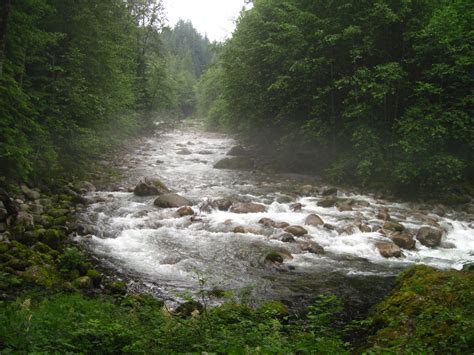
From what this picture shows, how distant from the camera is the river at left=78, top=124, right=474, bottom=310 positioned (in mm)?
7918

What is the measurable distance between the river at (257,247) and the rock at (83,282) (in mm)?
852

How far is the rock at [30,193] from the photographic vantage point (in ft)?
38.4

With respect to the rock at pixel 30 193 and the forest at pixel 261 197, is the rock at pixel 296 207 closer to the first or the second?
the forest at pixel 261 197

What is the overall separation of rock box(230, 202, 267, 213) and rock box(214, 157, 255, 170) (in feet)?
28.3

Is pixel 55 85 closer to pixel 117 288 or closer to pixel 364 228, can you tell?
pixel 117 288

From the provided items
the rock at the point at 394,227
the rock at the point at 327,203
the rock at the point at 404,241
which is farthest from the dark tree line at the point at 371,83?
the rock at the point at 404,241

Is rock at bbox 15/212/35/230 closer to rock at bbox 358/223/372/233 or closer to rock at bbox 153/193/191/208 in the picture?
rock at bbox 153/193/191/208

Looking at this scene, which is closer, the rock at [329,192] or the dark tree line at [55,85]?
the dark tree line at [55,85]

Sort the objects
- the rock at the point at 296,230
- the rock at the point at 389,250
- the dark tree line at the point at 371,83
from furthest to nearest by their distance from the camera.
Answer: the dark tree line at the point at 371,83
the rock at the point at 296,230
the rock at the point at 389,250

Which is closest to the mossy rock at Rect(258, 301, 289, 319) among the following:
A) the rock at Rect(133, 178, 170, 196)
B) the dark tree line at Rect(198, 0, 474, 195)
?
the rock at Rect(133, 178, 170, 196)

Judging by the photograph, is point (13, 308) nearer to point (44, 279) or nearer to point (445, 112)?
point (44, 279)

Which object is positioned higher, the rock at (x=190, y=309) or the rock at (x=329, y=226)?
the rock at (x=190, y=309)

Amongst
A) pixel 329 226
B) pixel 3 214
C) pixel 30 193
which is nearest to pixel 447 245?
pixel 329 226

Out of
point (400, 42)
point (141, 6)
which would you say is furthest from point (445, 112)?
point (141, 6)
